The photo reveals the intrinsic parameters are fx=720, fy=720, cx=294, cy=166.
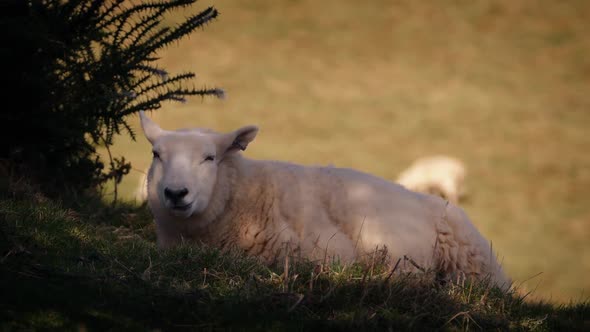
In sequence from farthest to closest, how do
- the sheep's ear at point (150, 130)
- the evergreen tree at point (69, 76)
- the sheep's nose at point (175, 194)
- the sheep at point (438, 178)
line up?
the sheep at point (438, 178) < the evergreen tree at point (69, 76) < the sheep's ear at point (150, 130) < the sheep's nose at point (175, 194)

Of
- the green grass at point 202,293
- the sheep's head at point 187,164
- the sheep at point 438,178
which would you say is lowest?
the green grass at point 202,293

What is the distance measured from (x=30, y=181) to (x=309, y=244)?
8.42 ft

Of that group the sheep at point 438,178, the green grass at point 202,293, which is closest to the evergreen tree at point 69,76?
the green grass at point 202,293

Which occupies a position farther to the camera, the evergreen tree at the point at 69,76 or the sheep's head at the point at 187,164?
the evergreen tree at the point at 69,76

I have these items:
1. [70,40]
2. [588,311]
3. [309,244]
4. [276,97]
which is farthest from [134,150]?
[588,311]

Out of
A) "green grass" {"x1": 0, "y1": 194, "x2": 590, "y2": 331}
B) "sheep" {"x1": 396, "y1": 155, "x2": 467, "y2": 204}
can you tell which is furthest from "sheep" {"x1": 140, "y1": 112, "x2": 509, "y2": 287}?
"sheep" {"x1": 396, "y1": 155, "x2": 467, "y2": 204}

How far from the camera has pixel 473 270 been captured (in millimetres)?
6234

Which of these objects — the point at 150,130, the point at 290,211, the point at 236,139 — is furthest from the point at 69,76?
the point at 290,211

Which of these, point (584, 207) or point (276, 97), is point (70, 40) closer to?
point (584, 207)

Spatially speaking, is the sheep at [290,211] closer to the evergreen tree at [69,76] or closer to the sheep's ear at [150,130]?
the sheep's ear at [150,130]

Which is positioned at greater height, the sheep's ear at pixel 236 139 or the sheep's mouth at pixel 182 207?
the sheep's ear at pixel 236 139

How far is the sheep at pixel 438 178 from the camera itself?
65.3ft

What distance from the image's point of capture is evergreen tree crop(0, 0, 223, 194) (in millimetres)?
6250

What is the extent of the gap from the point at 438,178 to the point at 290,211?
1486 cm
